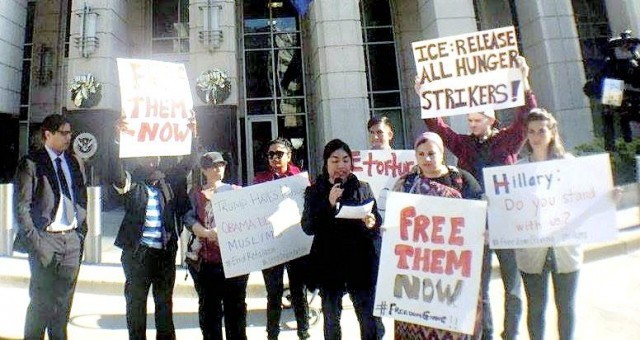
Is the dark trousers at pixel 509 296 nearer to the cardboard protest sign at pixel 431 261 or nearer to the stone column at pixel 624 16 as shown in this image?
the cardboard protest sign at pixel 431 261

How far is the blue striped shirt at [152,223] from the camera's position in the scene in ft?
11.3

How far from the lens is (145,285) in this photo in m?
3.46

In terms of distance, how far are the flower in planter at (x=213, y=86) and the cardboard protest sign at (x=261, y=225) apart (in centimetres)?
857

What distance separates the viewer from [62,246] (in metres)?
3.27

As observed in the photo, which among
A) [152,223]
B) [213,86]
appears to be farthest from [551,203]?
[213,86]

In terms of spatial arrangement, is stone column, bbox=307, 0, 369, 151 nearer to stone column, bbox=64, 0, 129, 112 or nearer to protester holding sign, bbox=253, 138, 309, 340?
stone column, bbox=64, 0, 129, 112

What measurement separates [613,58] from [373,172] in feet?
23.3

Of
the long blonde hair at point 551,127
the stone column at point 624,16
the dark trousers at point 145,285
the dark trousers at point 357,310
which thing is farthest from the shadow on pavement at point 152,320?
the stone column at point 624,16

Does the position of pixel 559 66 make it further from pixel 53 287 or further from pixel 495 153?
pixel 53 287

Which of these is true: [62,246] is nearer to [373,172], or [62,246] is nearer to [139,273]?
[139,273]

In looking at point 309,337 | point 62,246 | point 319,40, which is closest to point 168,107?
point 62,246

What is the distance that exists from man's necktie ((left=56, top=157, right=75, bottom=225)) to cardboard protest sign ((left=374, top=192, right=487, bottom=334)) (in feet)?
9.33

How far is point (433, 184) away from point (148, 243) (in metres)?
2.58

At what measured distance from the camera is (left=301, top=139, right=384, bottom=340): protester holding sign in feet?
10.1
